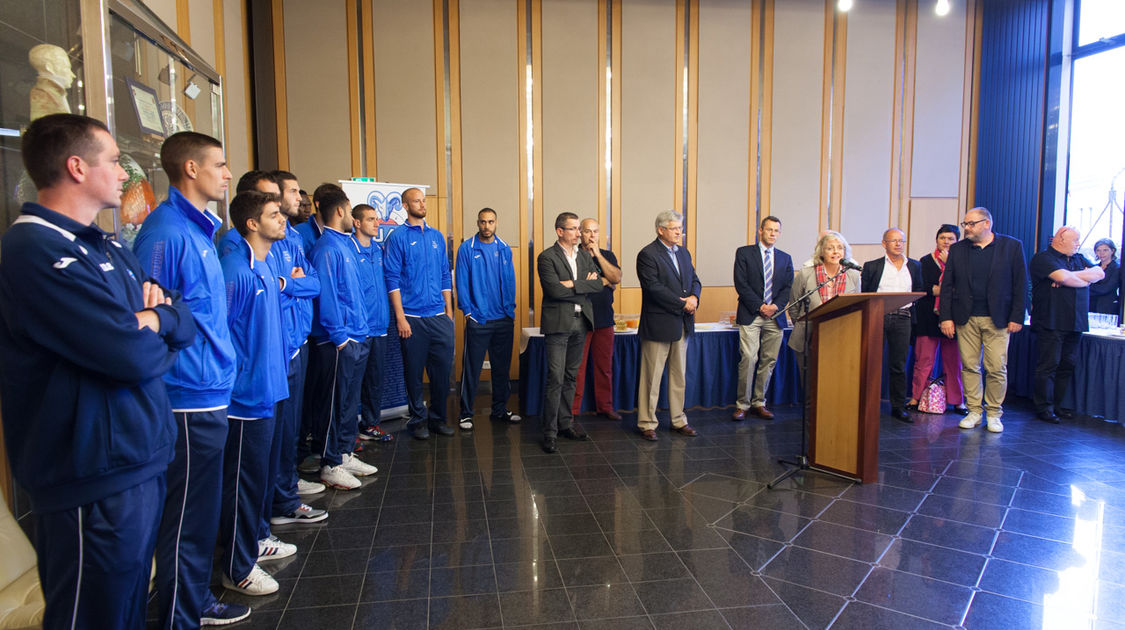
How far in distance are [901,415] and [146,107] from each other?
587 cm

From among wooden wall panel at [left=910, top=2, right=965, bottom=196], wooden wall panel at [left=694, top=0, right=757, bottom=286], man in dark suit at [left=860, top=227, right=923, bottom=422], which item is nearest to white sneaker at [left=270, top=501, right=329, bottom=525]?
man in dark suit at [left=860, top=227, right=923, bottom=422]

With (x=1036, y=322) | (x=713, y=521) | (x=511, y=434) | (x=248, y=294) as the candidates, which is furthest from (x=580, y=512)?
(x=1036, y=322)

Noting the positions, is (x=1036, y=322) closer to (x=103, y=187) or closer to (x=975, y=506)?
(x=975, y=506)

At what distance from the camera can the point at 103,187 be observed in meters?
1.60

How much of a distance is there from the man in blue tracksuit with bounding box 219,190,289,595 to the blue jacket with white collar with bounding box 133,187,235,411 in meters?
0.29

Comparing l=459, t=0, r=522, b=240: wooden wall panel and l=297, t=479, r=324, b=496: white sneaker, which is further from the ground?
l=459, t=0, r=522, b=240: wooden wall panel

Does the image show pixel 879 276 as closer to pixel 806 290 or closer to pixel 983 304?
pixel 983 304

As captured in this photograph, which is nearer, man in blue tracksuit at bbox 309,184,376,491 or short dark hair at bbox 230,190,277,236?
→ short dark hair at bbox 230,190,277,236

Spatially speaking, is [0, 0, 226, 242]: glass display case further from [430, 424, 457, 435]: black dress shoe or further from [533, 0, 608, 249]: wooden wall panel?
[533, 0, 608, 249]: wooden wall panel

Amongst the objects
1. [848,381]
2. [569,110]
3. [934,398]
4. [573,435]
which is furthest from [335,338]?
[934,398]

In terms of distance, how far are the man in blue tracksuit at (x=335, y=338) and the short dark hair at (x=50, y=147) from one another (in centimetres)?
211

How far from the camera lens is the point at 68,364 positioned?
1494 mm

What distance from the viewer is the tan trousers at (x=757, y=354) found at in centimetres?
552

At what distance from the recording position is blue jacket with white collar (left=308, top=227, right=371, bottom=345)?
11.9 feet
